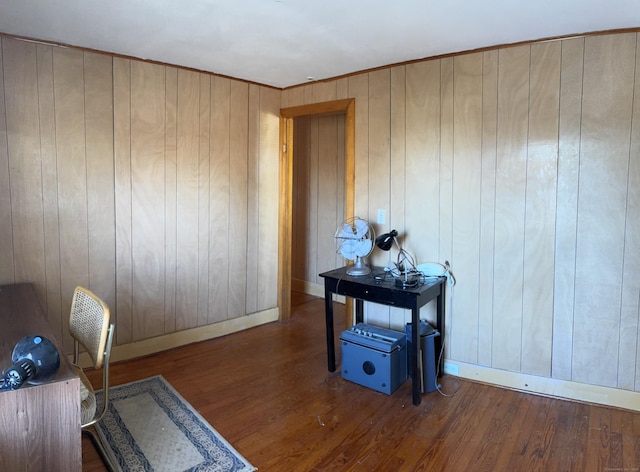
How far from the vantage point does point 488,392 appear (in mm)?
2883

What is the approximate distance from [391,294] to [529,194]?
113 centimetres

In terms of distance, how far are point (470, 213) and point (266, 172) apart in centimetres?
199

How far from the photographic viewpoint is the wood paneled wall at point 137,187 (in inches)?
111

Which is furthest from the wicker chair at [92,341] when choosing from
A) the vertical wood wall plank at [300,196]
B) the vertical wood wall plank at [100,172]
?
the vertical wood wall plank at [300,196]

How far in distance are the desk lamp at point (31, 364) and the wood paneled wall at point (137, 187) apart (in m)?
1.67

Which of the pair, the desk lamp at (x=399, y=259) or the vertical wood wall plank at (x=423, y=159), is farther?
the vertical wood wall plank at (x=423, y=159)

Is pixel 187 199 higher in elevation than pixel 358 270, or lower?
higher

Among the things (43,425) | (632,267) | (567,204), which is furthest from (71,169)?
(632,267)

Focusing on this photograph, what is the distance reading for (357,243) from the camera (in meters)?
3.20

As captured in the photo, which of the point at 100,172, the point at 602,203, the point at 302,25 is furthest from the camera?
the point at 100,172

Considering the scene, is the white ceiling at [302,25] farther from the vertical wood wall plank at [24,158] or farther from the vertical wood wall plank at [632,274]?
the vertical wood wall plank at [632,274]

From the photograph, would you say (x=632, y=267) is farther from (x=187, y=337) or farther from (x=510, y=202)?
(x=187, y=337)

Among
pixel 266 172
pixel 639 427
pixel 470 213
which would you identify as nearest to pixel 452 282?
pixel 470 213

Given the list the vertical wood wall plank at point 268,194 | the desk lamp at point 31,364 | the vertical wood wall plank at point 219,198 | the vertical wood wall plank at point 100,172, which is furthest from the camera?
the vertical wood wall plank at point 268,194
